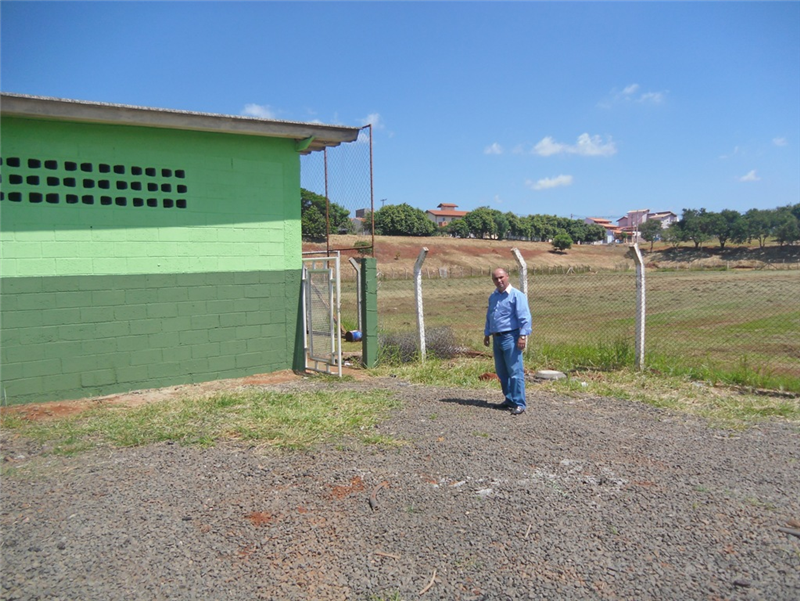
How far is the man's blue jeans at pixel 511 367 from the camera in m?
7.38

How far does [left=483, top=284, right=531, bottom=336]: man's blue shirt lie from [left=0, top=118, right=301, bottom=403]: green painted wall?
13.2 feet

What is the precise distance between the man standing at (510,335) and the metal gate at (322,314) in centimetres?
279

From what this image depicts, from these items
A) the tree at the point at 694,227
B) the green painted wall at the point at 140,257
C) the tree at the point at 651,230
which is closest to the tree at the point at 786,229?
the tree at the point at 694,227

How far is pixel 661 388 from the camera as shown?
349 inches

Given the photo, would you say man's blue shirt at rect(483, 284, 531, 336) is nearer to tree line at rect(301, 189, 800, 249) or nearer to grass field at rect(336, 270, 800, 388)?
grass field at rect(336, 270, 800, 388)

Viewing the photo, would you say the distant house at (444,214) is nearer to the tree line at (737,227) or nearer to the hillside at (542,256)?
the tree line at (737,227)

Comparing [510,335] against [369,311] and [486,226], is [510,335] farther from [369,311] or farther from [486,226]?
[486,226]

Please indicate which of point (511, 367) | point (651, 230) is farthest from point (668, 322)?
point (651, 230)

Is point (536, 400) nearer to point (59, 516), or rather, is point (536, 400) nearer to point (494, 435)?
point (494, 435)

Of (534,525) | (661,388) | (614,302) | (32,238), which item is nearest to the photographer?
(534,525)

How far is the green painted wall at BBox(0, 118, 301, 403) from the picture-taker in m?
8.19

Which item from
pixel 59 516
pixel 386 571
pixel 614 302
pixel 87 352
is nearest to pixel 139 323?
pixel 87 352

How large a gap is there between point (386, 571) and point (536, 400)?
15.4 feet

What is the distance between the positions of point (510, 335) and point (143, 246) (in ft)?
16.8
